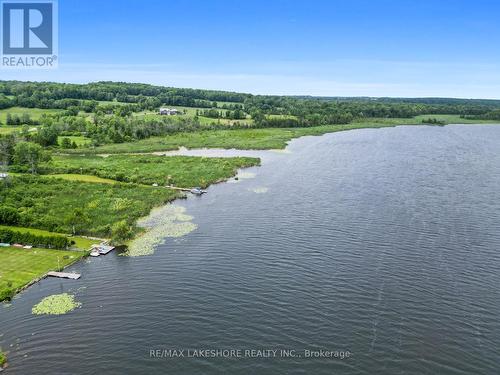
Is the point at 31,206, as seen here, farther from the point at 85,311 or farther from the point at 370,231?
the point at 370,231

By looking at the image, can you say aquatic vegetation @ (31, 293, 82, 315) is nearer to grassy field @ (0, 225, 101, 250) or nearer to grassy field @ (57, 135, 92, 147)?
grassy field @ (0, 225, 101, 250)

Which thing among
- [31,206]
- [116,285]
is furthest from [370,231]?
[31,206]

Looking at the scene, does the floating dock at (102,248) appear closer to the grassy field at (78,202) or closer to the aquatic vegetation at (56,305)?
the grassy field at (78,202)

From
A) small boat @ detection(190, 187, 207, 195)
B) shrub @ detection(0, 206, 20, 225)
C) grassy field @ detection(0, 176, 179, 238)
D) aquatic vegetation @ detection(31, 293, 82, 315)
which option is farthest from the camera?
small boat @ detection(190, 187, 207, 195)

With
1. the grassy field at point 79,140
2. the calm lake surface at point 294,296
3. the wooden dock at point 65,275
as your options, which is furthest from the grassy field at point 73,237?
the grassy field at point 79,140

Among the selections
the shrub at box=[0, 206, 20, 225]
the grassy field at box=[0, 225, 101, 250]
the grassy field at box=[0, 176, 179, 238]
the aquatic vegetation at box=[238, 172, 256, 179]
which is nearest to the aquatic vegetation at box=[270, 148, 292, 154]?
the aquatic vegetation at box=[238, 172, 256, 179]
